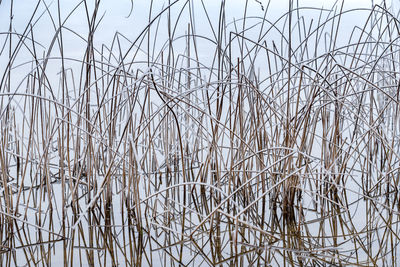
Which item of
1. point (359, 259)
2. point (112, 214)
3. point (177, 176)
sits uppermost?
point (177, 176)

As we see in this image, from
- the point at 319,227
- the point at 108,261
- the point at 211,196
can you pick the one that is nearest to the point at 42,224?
the point at 108,261

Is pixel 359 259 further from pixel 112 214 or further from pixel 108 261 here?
pixel 112 214

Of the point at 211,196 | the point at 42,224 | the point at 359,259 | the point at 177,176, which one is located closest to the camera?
the point at 359,259

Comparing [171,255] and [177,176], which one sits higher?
[177,176]

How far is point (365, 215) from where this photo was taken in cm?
150

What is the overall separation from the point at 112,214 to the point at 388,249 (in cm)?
67

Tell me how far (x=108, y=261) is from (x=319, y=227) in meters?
0.50

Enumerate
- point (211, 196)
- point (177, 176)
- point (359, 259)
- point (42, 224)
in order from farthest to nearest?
point (177, 176) → point (211, 196) → point (42, 224) → point (359, 259)

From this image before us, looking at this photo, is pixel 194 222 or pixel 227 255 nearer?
pixel 227 255

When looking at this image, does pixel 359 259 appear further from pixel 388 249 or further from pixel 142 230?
pixel 142 230

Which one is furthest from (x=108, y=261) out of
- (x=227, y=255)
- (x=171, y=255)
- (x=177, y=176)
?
(x=177, y=176)

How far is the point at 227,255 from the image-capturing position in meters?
1.18

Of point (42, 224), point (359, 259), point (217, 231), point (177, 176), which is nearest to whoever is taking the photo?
point (359, 259)

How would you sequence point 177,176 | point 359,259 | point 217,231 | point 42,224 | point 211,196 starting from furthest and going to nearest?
A: point 177,176, point 211,196, point 42,224, point 217,231, point 359,259
